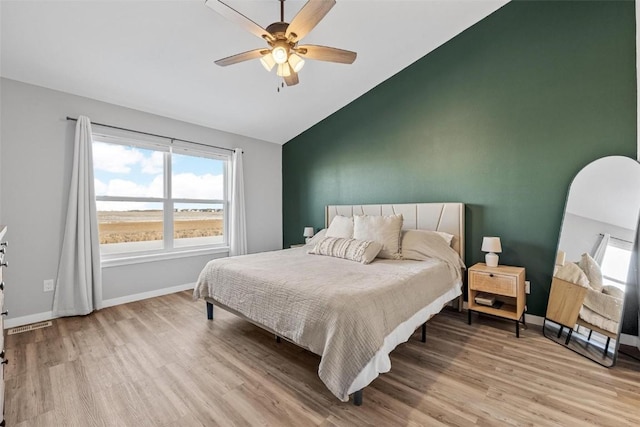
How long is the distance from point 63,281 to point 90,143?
1554 millimetres

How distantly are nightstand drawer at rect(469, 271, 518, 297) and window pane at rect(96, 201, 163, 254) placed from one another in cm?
400

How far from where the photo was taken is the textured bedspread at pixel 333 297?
1535mm

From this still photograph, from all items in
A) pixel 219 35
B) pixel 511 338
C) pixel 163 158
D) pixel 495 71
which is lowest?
pixel 511 338

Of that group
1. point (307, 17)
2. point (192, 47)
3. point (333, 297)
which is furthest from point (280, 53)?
point (333, 297)

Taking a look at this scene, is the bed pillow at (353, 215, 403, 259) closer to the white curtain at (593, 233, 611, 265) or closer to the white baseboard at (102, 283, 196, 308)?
the white curtain at (593, 233, 611, 265)

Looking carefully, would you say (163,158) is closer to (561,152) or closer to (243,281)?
(243,281)

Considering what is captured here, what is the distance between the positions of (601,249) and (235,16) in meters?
3.40

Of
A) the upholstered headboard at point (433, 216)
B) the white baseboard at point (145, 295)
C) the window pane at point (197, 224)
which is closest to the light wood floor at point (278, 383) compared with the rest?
the white baseboard at point (145, 295)

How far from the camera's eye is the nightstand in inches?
97.0

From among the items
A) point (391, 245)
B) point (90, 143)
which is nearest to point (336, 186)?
point (391, 245)

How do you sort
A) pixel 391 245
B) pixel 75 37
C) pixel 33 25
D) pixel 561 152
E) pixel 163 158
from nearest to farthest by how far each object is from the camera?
pixel 33 25
pixel 75 37
pixel 561 152
pixel 391 245
pixel 163 158

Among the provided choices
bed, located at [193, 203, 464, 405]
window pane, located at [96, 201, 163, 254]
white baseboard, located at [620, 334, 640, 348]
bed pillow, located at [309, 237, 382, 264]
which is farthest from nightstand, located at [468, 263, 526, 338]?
window pane, located at [96, 201, 163, 254]

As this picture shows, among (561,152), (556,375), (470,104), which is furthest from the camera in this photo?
(470,104)

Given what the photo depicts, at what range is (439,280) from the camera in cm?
247
